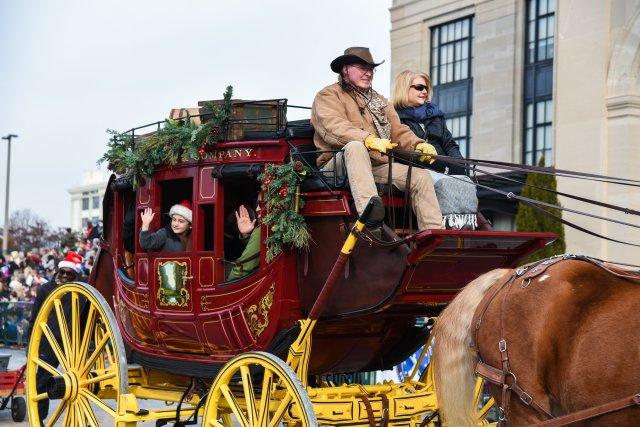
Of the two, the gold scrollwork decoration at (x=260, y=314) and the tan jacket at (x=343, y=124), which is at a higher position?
the tan jacket at (x=343, y=124)

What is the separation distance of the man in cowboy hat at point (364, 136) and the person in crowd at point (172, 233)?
1354mm

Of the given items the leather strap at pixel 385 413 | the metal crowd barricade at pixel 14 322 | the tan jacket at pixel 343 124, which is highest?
the tan jacket at pixel 343 124

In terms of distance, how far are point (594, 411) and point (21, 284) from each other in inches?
886

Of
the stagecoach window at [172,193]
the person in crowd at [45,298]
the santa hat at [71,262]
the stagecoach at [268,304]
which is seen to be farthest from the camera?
the santa hat at [71,262]

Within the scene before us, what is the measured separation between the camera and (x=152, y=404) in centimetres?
1262

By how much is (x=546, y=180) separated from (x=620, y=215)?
5.52 ft

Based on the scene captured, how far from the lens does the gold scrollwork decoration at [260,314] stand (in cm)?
690

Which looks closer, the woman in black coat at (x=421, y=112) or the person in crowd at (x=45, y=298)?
the woman in black coat at (x=421, y=112)

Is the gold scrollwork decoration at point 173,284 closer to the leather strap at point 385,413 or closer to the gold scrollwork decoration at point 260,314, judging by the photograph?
the gold scrollwork decoration at point 260,314

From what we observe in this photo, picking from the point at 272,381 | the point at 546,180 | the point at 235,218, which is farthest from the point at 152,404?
the point at 546,180

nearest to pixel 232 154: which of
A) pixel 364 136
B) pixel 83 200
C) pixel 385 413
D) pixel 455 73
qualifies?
pixel 364 136

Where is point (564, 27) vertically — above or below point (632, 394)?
above

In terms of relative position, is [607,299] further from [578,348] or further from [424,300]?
[424,300]

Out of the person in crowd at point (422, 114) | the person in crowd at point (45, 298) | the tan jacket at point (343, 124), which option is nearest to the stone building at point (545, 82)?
the person in crowd at point (45, 298)
